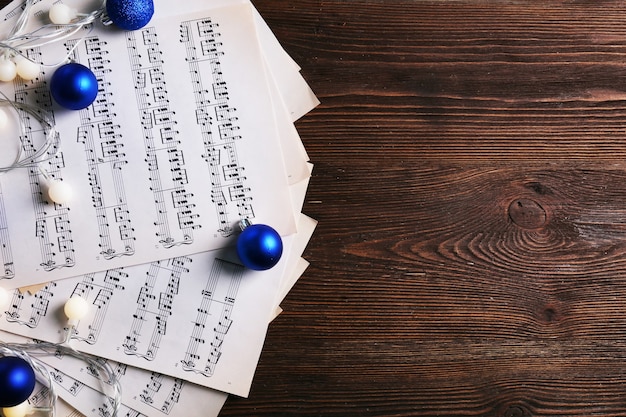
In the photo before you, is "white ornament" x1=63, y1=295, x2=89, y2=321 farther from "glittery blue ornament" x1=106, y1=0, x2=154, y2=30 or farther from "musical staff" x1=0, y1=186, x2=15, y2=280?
"glittery blue ornament" x1=106, y1=0, x2=154, y2=30

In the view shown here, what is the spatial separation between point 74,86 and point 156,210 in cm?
20

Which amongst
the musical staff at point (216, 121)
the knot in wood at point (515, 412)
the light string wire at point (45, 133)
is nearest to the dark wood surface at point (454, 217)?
the knot in wood at point (515, 412)

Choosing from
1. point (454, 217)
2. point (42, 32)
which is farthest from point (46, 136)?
point (454, 217)

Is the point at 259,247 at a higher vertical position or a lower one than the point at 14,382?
higher

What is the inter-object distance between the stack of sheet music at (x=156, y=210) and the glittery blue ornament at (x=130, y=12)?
25 mm

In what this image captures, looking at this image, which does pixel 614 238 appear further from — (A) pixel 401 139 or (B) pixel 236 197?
(B) pixel 236 197

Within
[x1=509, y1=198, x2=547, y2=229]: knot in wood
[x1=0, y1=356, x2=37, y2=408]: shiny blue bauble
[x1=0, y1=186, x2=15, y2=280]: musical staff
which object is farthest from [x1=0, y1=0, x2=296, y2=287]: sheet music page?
[x1=509, y1=198, x2=547, y2=229]: knot in wood

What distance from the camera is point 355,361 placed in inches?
38.0

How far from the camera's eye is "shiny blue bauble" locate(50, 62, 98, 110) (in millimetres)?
874

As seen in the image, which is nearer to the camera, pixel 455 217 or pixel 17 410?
pixel 17 410

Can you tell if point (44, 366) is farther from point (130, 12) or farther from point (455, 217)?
point (455, 217)

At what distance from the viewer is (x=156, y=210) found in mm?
924

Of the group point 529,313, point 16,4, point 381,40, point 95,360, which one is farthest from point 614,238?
point 16,4

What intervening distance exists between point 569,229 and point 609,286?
0.11 metres
